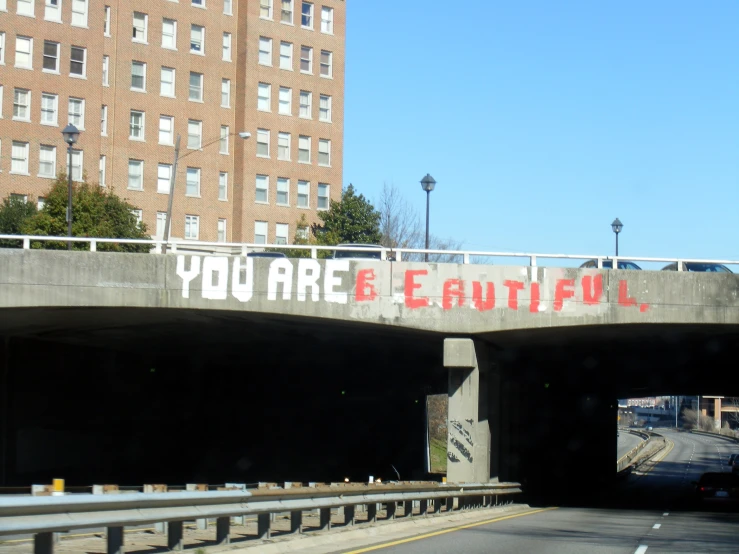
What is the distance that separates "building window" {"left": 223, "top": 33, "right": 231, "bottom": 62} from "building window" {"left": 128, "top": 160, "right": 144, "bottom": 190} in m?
9.29

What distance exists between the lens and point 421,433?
5812 cm

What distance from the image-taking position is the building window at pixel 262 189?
63312 mm

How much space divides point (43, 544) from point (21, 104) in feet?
162

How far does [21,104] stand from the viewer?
2111 inches

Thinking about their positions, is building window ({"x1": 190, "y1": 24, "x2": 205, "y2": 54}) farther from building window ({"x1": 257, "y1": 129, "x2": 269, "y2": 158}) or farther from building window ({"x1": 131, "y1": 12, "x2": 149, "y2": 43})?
building window ({"x1": 257, "y1": 129, "x2": 269, "y2": 158})

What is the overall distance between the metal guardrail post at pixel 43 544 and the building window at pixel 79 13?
5134 cm

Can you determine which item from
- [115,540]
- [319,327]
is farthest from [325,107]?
[115,540]

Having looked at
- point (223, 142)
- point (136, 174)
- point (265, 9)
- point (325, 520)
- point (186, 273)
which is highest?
point (265, 9)

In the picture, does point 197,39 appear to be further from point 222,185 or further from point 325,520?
point 325,520

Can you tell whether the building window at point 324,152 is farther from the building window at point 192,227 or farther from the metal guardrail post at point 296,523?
the metal guardrail post at point 296,523

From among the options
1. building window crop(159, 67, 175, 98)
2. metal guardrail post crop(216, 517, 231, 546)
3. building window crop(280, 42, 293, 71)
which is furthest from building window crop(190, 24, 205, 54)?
metal guardrail post crop(216, 517, 231, 546)

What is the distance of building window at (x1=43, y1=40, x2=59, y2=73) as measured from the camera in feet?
179

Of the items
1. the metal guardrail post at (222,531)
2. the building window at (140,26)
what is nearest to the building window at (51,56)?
the building window at (140,26)

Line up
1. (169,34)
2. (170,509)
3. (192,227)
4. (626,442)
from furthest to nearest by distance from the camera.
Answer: (626,442)
(192,227)
(169,34)
(170,509)
